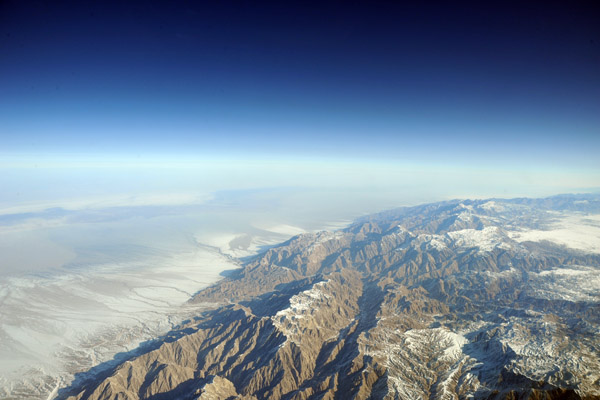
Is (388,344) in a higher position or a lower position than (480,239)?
lower

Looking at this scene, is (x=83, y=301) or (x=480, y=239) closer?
(x=83, y=301)

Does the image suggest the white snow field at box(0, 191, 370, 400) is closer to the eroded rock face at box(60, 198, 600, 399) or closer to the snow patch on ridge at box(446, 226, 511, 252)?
the eroded rock face at box(60, 198, 600, 399)

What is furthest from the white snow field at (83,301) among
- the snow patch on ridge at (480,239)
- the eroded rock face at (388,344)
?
the snow patch on ridge at (480,239)

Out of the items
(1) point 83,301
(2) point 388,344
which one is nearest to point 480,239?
(2) point 388,344

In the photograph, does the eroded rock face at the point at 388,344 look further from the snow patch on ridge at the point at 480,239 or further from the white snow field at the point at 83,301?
the snow patch on ridge at the point at 480,239

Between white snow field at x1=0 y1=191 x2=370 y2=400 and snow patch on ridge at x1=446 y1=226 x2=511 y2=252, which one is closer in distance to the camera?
white snow field at x1=0 y1=191 x2=370 y2=400

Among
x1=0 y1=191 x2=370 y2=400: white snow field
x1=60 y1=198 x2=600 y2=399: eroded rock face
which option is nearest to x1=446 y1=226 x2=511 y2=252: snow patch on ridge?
x1=60 y1=198 x2=600 y2=399: eroded rock face

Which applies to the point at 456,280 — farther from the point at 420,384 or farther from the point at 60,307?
the point at 60,307

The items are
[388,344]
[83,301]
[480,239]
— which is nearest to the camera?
[388,344]

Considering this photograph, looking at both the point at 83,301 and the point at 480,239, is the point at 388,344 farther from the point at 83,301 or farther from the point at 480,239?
the point at 83,301
